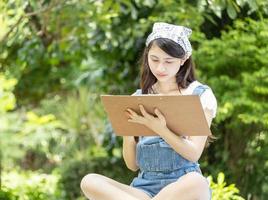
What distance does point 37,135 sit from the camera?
8953 millimetres

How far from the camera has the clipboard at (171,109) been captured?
3.14 metres

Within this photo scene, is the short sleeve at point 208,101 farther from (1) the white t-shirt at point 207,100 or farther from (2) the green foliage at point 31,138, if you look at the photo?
(2) the green foliage at point 31,138

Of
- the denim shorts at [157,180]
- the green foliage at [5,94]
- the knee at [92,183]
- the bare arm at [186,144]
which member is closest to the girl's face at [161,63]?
the bare arm at [186,144]

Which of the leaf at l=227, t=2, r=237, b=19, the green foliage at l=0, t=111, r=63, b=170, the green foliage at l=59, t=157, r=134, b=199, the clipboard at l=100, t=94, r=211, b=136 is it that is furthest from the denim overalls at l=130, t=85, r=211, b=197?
the green foliage at l=0, t=111, r=63, b=170

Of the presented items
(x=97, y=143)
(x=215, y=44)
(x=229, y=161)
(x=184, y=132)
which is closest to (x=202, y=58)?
(x=215, y=44)

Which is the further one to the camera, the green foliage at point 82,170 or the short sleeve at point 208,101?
the green foliage at point 82,170

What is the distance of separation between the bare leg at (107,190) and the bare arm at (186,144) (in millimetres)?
306

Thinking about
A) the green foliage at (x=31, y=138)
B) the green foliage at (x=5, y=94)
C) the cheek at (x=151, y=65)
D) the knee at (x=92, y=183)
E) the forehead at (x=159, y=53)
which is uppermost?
the forehead at (x=159, y=53)

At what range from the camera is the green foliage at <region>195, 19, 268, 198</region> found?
5.12 meters

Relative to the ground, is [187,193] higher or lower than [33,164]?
higher

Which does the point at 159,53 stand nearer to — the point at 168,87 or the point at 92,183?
the point at 168,87

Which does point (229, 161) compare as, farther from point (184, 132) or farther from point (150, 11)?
point (184, 132)

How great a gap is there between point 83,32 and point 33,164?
3.77m

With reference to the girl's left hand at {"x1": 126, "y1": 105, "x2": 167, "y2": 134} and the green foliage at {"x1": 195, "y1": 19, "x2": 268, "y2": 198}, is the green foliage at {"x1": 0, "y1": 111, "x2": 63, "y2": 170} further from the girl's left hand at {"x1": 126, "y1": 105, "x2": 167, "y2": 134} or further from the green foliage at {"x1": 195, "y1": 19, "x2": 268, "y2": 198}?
the girl's left hand at {"x1": 126, "y1": 105, "x2": 167, "y2": 134}
